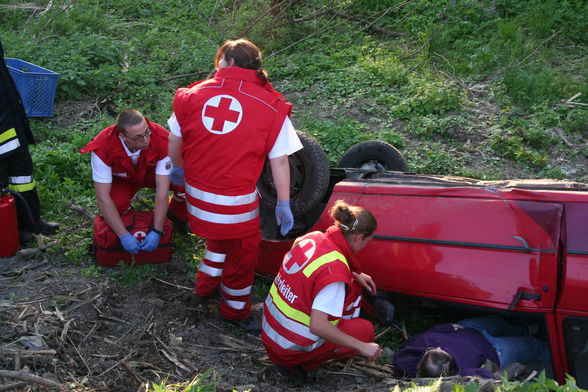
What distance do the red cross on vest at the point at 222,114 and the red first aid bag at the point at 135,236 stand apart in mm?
1212

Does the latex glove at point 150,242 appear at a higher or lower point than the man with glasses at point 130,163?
lower

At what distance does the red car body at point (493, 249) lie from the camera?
3.58 metres

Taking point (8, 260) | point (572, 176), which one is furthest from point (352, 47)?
point (8, 260)

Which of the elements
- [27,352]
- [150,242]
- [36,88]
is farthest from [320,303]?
[36,88]

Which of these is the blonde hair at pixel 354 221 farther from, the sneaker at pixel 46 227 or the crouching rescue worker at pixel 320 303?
the sneaker at pixel 46 227

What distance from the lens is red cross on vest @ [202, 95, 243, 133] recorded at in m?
3.86

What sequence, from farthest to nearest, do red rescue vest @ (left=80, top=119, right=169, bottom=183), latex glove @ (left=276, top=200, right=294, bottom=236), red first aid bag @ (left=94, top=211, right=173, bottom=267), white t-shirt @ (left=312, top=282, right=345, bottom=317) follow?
red first aid bag @ (left=94, top=211, right=173, bottom=267) → red rescue vest @ (left=80, top=119, right=169, bottom=183) → latex glove @ (left=276, top=200, right=294, bottom=236) → white t-shirt @ (left=312, top=282, right=345, bottom=317)

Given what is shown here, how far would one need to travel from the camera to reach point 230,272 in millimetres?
4215

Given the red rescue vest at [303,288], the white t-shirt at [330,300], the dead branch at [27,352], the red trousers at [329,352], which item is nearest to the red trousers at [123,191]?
the dead branch at [27,352]

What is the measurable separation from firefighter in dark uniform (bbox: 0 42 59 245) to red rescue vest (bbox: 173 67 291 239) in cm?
165

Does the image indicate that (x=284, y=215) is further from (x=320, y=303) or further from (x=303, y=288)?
(x=320, y=303)

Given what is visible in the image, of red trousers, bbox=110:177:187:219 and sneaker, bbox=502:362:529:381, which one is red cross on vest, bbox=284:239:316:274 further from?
red trousers, bbox=110:177:187:219

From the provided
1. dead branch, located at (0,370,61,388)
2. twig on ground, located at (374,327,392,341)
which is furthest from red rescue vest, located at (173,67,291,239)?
dead branch, located at (0,370,61,388)

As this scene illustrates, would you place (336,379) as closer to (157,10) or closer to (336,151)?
(336,151)
